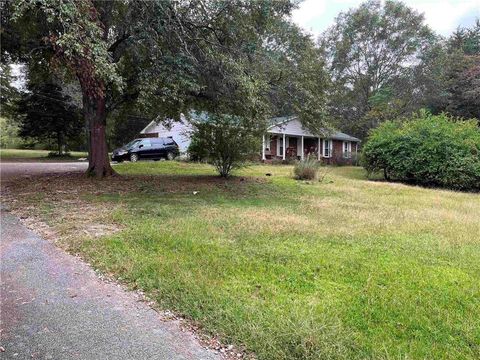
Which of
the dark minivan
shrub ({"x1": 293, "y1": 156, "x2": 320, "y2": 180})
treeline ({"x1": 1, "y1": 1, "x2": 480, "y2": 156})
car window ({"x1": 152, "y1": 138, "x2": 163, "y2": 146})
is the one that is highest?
treeline ({"x1": 1, "y1": 1, "x2": 480, "y2": 156})

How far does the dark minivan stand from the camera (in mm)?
22516

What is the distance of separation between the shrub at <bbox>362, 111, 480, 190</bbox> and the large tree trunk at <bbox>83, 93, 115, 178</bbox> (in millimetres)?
12835

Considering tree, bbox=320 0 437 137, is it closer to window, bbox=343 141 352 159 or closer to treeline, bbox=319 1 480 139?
treeline, bbox=319 1 480 139

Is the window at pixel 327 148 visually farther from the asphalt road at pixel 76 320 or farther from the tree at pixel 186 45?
the asphalt road at pixel 76 320

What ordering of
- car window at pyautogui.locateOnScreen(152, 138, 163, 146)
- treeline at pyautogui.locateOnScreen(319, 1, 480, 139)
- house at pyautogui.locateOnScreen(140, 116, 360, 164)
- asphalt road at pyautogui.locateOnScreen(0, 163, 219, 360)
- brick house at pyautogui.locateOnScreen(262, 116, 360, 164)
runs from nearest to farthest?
1. asphalt road at pyautogui.locateOnScreen(0, 163, 219, 360)
2. car window at pyautogui.locateOnScreen(152, 138, 163, 146)
3. house at pyautogui.locateOnScreen(140, 116, 360, 164)
4. brick house at pyautogui.locateOnScreen(262, 116, 360, 164)
5. treeline at pyautogui.locateOnScreen(319, 1, 480, 139)

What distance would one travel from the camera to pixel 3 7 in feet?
29.0

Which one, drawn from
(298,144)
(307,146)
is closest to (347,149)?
(307,146)

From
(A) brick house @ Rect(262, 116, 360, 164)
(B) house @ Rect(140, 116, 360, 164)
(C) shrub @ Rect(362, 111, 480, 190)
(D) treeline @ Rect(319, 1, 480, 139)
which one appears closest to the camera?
(C) shrub @ Rect(362, 111, 480, 190)

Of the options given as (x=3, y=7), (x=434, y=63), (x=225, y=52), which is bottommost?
(x=225, y=52)

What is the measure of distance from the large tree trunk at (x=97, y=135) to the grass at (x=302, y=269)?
3706 mm

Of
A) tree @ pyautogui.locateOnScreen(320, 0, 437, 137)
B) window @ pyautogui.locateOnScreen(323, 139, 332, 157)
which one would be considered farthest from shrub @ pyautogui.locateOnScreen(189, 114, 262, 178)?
tree @ pyautogui.locateOnScreen(320, 0, 437, 137)

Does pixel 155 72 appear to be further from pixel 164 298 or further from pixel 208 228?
pixel 164 298

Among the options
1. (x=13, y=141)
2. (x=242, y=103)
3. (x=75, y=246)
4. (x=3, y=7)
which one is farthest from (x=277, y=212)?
(x=13, y=141)

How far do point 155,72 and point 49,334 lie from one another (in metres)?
7.11
